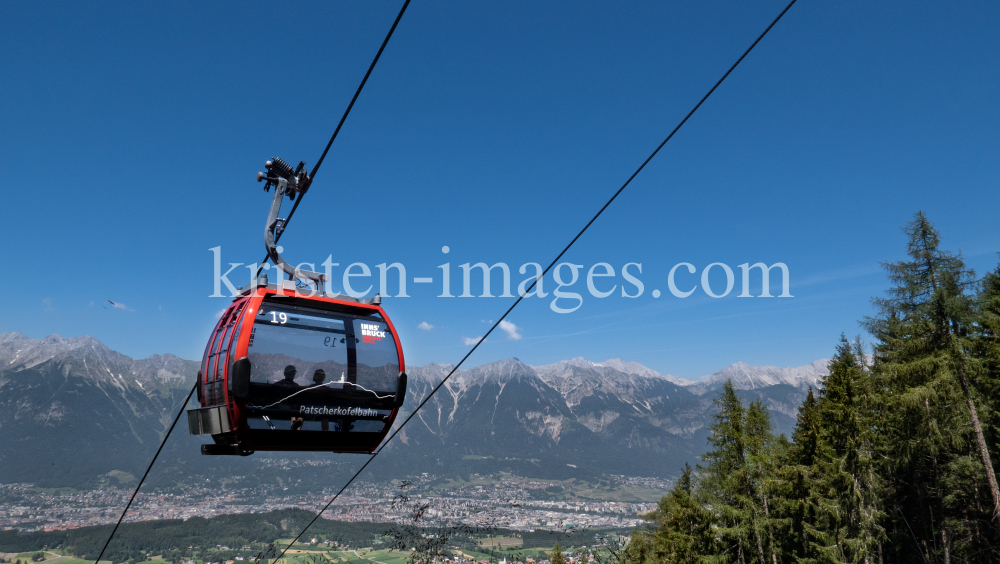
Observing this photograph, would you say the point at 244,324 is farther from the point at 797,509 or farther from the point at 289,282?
the point at 797,509

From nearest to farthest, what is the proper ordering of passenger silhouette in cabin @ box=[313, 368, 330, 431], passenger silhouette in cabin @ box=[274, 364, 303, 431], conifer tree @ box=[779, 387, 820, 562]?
passenger silhouette in cabin @ box=[274, 364, 303, 431]
passenger silhouette in cabin @ box=[313, 368, 330, 431]
conifer tree @ box=[779, 387, 820, 562]

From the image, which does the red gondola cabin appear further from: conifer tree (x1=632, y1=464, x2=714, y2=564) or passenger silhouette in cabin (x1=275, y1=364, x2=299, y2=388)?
conifer tree (x1=632, y1=464, x2=714, y2=564)

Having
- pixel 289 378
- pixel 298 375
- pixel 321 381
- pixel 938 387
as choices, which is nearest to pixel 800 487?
pixel 938 387

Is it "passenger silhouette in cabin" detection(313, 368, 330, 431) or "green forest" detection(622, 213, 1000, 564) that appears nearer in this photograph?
"passenger silhouette in cabin" detection(313, 368, 330, 431)

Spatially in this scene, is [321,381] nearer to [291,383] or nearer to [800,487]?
[291,383]

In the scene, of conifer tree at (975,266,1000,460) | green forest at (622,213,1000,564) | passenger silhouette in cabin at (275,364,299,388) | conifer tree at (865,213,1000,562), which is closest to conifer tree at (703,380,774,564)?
green forest at (622,213,1000,564)

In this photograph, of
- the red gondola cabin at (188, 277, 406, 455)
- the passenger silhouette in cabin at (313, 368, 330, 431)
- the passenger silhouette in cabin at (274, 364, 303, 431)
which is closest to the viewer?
the red gondola cabin at (188, 277, 406, 455)
